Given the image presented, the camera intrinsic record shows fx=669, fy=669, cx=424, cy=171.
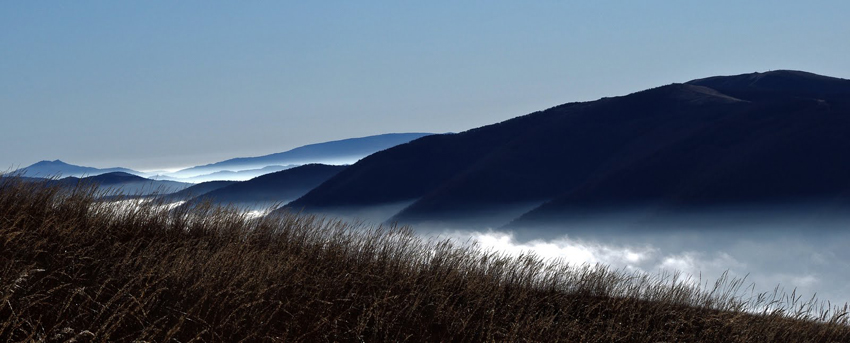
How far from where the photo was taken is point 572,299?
14180mm

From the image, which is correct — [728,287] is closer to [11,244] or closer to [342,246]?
[342,246]

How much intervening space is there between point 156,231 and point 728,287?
13.0 metres

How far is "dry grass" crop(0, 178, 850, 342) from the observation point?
325 inches

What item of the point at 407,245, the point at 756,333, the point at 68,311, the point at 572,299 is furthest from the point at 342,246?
the point at 756,333

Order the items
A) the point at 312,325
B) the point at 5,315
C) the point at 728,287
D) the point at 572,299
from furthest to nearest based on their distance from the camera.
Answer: the point at 728,287 → the point at 572,299 → the point at 312,325 → the point at 5,315

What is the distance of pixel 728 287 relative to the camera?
629 inches

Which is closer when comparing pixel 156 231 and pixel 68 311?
pixel 68 311

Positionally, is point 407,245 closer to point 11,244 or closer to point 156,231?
point 156,231

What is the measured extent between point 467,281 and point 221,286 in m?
5.62

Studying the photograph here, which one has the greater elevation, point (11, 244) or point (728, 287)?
point (11, 244)

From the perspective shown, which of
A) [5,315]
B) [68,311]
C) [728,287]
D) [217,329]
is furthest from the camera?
[728,287]

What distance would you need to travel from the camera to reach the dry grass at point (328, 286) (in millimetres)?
8258

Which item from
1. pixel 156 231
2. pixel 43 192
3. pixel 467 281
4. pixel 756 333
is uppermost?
pixel 43 192

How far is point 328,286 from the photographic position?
10875 millimetres
